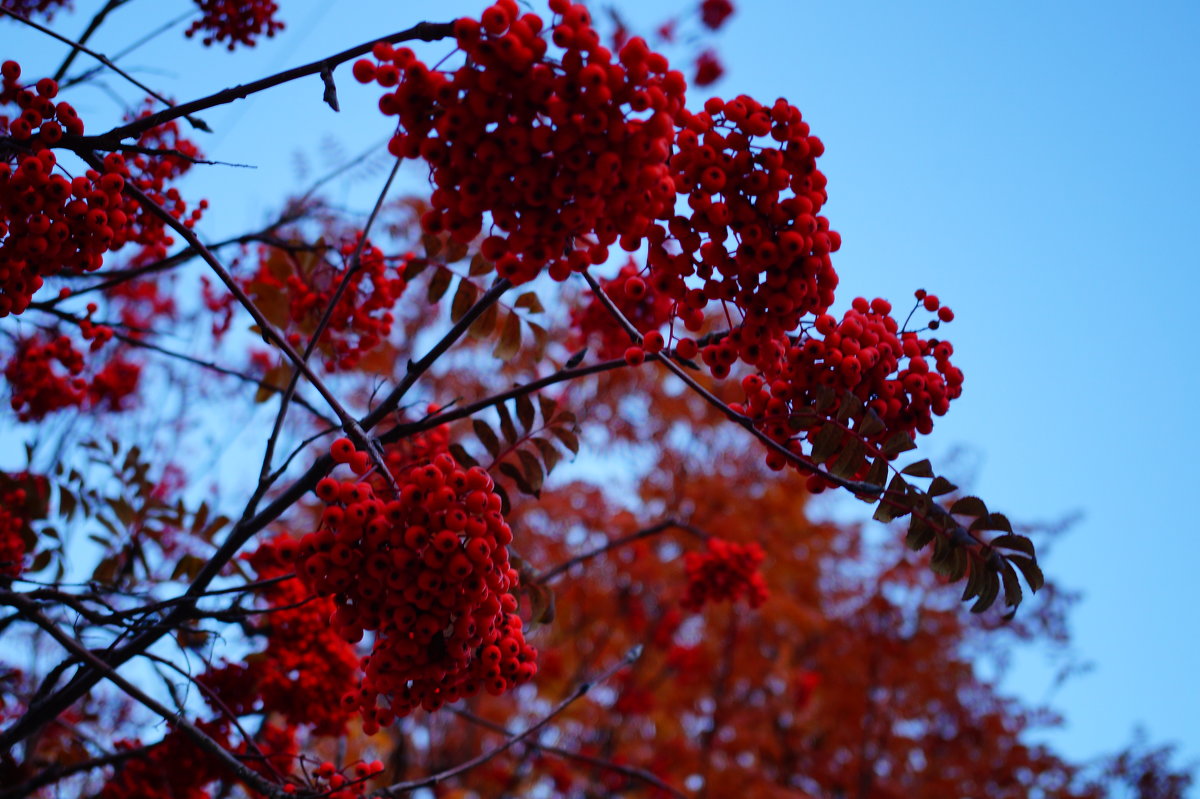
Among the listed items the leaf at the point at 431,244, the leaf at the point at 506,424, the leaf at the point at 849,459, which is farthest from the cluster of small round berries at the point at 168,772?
the leaf at the point at 849,459

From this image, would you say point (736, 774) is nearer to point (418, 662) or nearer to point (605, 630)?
point (605, 630)

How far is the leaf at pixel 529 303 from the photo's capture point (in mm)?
2369

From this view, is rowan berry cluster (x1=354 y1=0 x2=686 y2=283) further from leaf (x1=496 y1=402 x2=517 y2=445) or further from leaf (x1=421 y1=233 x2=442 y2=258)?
leaf (x1=421 y1=233 x2=442 y2=258)

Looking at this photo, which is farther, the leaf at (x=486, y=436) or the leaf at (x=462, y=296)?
the leaf at (x=462, y=296)

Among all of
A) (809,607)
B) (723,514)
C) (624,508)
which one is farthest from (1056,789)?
(624,508)

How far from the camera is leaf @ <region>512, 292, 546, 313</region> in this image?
7.77ft

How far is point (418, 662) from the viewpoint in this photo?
1.49 metres

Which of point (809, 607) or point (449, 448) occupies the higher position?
point (809, 607)

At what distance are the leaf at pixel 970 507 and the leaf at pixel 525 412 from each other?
3.19ft

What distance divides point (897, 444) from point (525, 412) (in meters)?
0.87

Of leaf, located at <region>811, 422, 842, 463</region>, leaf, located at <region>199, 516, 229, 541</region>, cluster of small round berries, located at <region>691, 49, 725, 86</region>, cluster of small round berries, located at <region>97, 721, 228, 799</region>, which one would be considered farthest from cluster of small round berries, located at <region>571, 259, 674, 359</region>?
cluster of small round berries, located at <region>691, 49, 725, 86</region>

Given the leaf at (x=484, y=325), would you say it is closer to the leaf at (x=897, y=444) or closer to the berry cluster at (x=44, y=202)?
the berry cluster at (x=44, y=202)

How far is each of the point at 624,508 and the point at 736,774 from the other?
201cm

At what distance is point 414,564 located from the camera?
1.39 m
